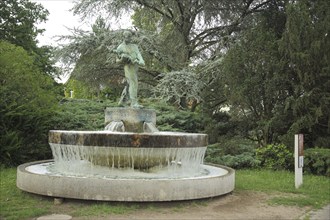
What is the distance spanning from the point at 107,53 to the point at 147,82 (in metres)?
3.00

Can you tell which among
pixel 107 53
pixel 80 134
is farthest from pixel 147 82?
pixel 80 134

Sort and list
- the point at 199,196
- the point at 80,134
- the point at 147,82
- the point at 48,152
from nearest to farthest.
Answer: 1. the point at 199,196
2. the point at 80,134
3. the point at 48,152
4. the point at 147,82

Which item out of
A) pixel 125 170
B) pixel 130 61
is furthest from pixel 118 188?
pixel 130 61

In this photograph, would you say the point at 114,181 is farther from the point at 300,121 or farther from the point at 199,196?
the point at 300,121

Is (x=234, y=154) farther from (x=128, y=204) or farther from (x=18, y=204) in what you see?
(x=18, y=204)

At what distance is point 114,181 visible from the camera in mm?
7020

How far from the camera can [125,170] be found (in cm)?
827

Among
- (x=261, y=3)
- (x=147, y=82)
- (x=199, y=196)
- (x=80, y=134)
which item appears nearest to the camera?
(x=199, y=196)

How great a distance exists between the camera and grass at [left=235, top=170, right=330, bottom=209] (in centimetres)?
811

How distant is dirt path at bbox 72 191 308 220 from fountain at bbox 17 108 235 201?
0.17 m

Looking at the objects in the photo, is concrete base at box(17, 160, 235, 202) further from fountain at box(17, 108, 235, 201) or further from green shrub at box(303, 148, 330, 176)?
green shrub at box(303, 148, 330, 176)

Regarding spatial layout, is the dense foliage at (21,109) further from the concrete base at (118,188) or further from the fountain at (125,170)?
the concrete base at (118,188)

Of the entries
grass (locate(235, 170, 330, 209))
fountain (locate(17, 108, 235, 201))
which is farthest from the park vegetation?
fountain (locate(17, 108, 235, 201))

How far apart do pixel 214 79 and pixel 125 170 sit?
10056 millimetres
